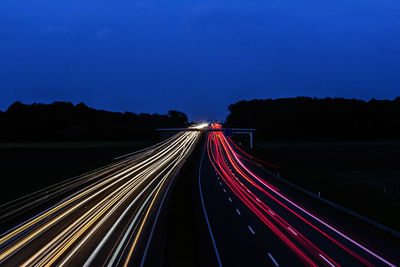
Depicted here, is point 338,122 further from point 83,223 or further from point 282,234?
point 83,223

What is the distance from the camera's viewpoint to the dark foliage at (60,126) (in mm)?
141375

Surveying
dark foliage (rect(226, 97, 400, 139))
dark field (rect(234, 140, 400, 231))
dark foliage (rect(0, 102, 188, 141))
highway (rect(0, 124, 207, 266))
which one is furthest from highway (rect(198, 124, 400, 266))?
dark foliage (rect(226, 97, 400, 139))

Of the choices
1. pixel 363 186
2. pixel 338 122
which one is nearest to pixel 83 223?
pixel 363 186

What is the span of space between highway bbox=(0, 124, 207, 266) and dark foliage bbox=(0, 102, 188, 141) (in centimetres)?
9007

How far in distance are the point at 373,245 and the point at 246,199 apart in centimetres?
1370

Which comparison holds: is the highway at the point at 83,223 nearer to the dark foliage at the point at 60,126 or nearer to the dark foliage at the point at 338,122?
the dark foliage at the point at 60,126

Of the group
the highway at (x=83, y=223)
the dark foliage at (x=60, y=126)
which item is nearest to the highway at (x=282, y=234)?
the highway at (x=83, y=223)

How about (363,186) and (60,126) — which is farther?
(60,126)

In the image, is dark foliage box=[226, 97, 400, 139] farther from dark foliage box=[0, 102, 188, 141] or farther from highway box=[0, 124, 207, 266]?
highway box=[0, 124, 207, 266]

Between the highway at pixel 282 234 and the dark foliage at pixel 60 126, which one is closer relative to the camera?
the highway at pixel 282 234

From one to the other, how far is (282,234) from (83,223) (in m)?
12.8

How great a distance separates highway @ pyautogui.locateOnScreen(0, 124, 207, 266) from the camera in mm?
17266

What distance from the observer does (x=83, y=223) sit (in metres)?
23.2

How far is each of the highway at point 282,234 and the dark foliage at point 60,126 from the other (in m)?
96.8
